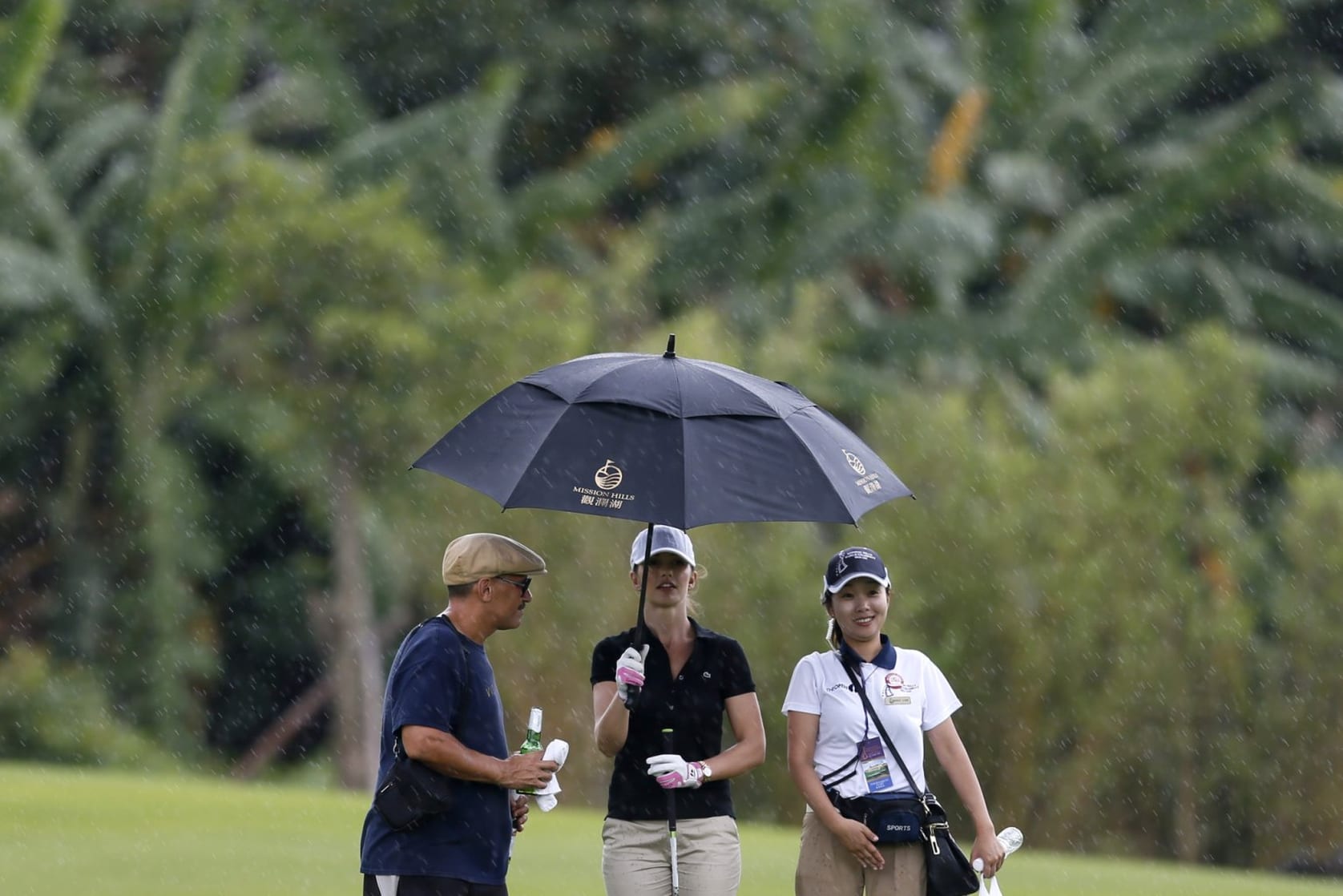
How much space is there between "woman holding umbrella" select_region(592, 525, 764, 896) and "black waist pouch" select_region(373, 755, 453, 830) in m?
0.71

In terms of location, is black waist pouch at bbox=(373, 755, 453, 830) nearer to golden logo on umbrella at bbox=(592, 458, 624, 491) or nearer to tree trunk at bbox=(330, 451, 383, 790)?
golden logo on umbrella at bbox=(592, 458, 624, 491)

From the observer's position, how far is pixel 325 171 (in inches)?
1127

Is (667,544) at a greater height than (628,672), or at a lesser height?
greater

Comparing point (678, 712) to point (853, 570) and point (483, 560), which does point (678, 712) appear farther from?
point (483, 560)

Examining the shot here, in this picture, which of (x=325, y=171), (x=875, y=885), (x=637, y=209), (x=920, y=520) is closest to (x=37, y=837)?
(x=875, y=885)

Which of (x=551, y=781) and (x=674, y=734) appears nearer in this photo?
(x=551, y=781)

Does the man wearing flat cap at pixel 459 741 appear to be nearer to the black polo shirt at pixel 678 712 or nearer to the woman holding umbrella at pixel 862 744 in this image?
the black polo shirt at pixel 678 712

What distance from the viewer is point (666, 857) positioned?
608 centimetres

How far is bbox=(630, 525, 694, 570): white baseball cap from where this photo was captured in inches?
237

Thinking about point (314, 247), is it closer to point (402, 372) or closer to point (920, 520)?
point (402, 372)

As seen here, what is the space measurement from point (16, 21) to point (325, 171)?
15.4 feet

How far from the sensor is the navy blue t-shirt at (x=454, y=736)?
5379 mm

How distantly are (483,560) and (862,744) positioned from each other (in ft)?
4.31

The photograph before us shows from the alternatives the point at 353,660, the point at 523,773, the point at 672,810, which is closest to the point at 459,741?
the point at 523,773
